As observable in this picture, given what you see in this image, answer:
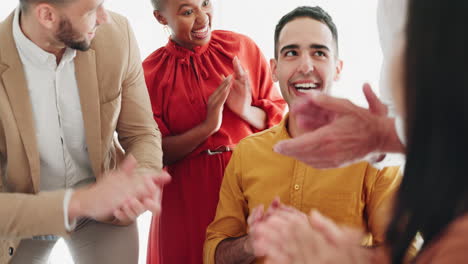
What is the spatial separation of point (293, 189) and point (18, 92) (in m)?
0.79

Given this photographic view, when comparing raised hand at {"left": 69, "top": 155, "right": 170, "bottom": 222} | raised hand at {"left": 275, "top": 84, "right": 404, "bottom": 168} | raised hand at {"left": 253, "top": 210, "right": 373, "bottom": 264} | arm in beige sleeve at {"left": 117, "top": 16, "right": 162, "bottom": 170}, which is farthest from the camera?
arm in beige sleeve at {"left": 117, "top": 16, "right": 162, "bottom": 170}

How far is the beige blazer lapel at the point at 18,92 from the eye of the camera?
1.36 metres

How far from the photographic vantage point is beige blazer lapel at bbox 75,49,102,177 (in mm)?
1472

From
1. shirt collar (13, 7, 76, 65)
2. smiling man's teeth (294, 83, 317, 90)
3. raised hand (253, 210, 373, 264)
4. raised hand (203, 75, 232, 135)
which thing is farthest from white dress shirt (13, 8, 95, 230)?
raised hand (253, 210, 373, 264)

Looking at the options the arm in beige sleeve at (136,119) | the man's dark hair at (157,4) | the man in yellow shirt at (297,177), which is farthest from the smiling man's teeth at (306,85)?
A: the man's dark hair at (157,4)

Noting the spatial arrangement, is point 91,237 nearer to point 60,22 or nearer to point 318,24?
point 60,22

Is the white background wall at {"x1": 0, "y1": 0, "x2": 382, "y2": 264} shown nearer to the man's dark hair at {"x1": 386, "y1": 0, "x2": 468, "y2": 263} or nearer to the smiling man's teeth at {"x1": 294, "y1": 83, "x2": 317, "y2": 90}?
the smiling man's teeth at {"x1": 294, "y1": 83, "x2": 317, "y2": 90}

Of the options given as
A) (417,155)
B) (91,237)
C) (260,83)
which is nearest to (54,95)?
(91,237)

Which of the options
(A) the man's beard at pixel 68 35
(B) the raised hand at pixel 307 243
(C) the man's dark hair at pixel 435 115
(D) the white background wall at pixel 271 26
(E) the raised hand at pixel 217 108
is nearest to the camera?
(C) the man's dark hair at pixel 435 115

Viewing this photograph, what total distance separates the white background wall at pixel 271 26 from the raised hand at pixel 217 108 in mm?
915

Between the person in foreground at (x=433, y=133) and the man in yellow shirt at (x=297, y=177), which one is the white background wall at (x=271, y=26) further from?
the person in foreground at (x=433, y=133)

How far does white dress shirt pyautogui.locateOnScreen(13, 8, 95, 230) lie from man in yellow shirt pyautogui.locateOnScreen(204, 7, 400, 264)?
45 cm

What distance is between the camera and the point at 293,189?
1.44m

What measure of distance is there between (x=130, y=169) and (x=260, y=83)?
80 centimetres
